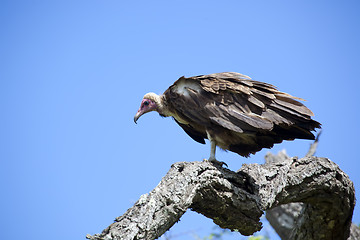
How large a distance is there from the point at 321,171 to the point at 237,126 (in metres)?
1.14

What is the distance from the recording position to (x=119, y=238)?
3.36 metres

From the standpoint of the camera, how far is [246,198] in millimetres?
4488

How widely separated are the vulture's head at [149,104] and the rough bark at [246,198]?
5.30 ft

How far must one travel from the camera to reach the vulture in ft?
16.0

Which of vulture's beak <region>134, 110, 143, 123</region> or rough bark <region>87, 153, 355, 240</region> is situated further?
vulture's beak <region>134, 110, 143, 123</region>

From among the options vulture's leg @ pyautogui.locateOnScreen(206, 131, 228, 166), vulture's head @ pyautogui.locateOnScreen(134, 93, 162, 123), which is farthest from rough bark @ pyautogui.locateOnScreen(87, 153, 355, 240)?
vulture's head @ pyautogui.locateOnScreen(134, 93, 162, 123)

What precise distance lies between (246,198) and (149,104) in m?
2.13

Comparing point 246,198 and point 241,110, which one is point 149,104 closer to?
point 241,110

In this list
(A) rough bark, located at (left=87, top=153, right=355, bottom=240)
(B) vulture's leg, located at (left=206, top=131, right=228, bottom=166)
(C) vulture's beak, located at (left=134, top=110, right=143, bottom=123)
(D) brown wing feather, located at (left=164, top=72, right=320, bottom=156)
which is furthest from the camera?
(C) vulture's beak, located at (left=134, top=110, right=143, bottom=123)

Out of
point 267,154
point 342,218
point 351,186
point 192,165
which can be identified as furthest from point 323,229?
point 267,154

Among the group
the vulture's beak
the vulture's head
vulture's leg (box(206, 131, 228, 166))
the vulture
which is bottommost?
vulture's leg (box(206, 131, 228, 166))

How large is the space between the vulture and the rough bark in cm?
39

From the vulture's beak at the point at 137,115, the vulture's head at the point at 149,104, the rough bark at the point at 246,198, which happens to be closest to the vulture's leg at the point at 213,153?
the rough bark at the point at 246,198

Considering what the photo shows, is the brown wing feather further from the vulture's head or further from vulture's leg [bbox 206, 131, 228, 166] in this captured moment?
the vulture's head
